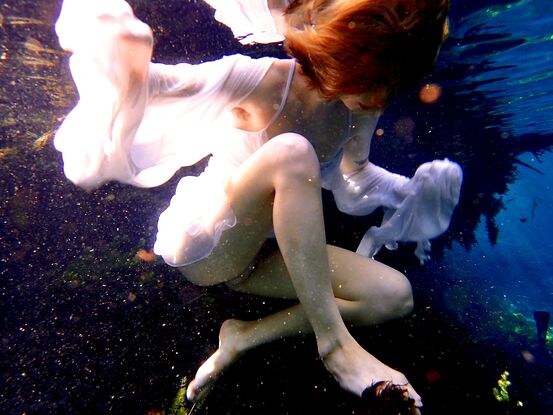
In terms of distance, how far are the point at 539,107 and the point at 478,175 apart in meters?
5.10

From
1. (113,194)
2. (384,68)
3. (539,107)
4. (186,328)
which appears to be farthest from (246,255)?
(539,107)

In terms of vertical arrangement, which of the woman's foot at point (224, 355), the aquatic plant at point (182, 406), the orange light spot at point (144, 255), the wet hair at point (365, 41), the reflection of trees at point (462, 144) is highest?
the wet hair at point (365, 41)

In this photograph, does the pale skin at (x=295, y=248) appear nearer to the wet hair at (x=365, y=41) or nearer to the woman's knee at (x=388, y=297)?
A: the woman's knee at (x=388, y=297)

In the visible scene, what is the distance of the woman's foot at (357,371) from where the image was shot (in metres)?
2.08

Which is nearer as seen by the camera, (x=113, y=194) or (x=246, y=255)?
(x=246, y=255)

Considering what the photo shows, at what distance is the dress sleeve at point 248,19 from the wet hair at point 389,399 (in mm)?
5275

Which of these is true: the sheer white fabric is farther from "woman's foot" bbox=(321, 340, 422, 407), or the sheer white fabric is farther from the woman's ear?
"woman's foot" bbox=(321, 340, 422, 407)

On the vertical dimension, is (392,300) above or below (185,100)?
below

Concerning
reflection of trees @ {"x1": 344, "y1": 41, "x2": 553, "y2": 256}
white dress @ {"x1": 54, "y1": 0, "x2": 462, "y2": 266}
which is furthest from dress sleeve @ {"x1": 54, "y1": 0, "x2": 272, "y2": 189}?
reflection of trees @ {"x1": 344, "y1": 41, "x2": 553, "y2": 256}

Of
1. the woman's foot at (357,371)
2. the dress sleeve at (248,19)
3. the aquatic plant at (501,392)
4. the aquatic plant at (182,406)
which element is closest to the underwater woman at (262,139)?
the woman's foot at (357,371)

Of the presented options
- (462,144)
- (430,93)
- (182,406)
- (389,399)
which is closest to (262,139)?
(389,399)

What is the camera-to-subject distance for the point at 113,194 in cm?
715

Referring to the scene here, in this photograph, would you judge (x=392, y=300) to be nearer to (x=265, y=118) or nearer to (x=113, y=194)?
(x=265, y=118)

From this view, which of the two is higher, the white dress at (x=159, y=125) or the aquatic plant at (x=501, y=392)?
the white dress at (x=159, y=125)
